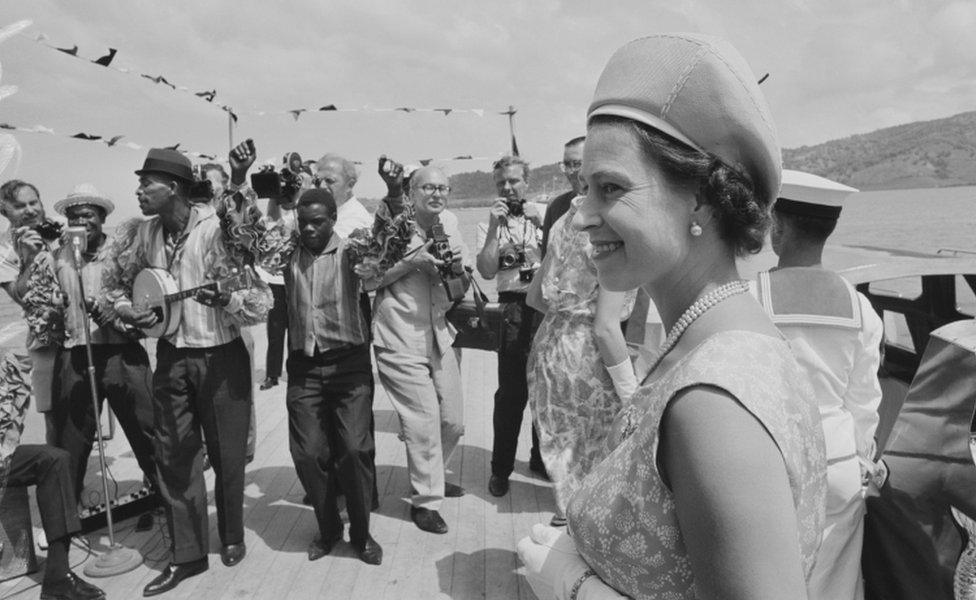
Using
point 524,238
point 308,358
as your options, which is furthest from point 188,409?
point 524,238

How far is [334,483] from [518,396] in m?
1.42

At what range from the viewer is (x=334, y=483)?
13.6ft

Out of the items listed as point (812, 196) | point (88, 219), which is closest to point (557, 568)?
point (812, 196)

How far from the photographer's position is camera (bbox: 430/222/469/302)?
4250 millimetres

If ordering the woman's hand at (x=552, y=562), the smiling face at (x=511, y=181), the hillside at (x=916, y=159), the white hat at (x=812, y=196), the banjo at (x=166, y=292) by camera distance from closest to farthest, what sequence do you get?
the woman's hand at (x=552, y=562) → the white hat at (x=812, y=196) → the banjo at (x=166, y=292) → the smiling face at (x=511, y=181) → the hillside at (x=916, y=159)

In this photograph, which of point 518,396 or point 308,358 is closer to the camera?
point 308,358

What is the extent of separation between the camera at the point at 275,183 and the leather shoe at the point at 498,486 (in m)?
2.42

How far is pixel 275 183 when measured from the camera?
11.8 ft

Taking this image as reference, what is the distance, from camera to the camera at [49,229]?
431cm

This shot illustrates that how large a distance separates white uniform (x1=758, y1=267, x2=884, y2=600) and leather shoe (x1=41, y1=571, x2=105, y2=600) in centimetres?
355

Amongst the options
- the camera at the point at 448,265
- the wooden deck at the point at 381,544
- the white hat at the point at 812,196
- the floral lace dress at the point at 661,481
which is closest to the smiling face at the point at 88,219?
the wooden deck at the point at 381,544

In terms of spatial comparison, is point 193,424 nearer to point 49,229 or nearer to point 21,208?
point 49,229

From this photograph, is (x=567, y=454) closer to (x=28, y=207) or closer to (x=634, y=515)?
(x=634, y=515)

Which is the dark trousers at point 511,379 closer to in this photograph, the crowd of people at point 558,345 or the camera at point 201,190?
the crowd of people at point 558,345
